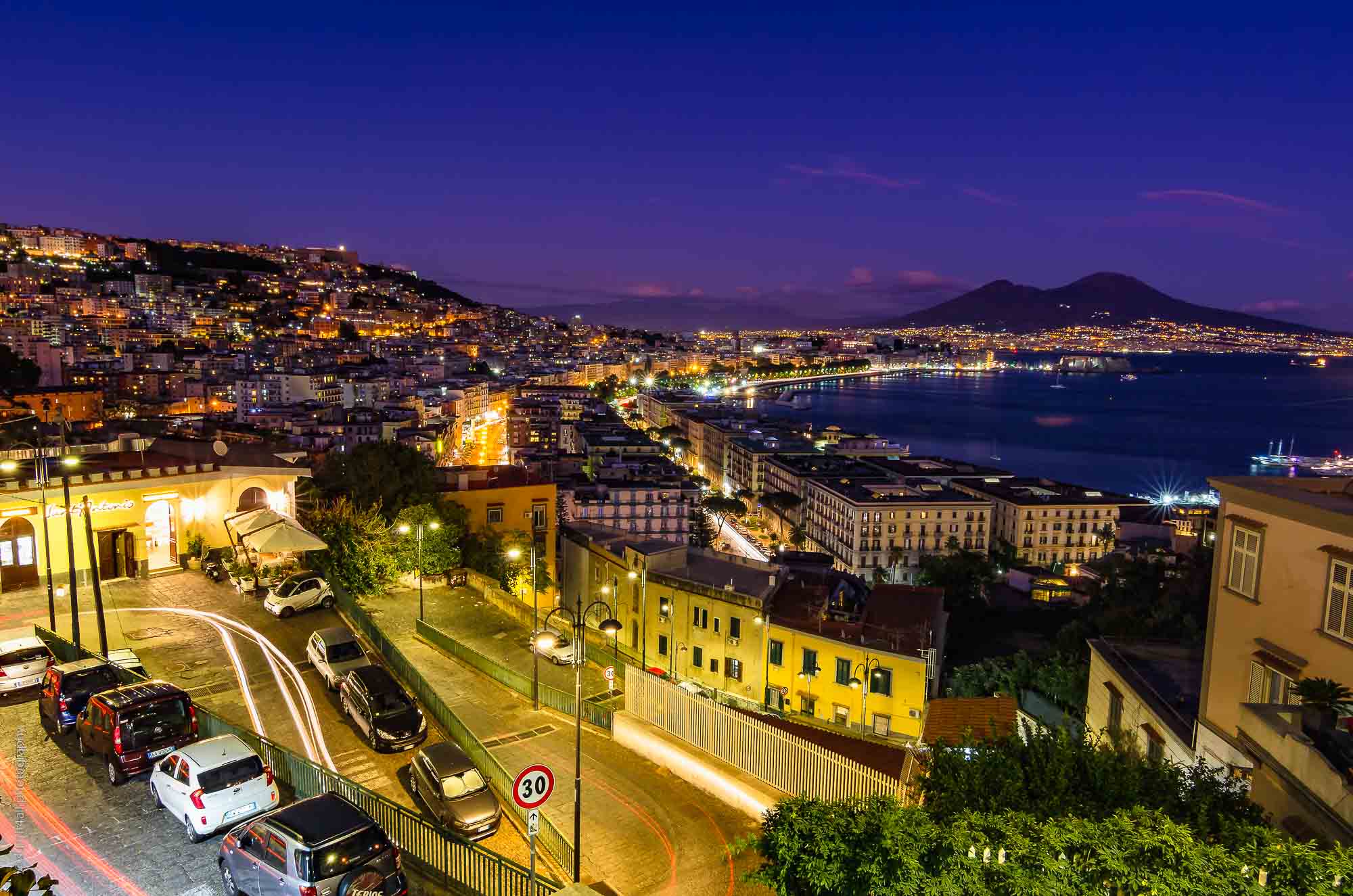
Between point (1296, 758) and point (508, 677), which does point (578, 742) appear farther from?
point (1296, 758)

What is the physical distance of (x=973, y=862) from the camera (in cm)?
506

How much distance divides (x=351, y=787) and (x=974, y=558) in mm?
45775

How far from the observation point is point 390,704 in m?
10.2

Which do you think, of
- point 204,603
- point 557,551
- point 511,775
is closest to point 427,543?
point 204,603

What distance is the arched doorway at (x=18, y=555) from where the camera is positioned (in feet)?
49.4

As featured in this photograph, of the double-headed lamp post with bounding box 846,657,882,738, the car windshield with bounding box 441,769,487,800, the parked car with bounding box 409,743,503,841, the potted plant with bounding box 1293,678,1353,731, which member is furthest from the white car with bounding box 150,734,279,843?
the double-headed lamp post with bounding box 846,657,882,738

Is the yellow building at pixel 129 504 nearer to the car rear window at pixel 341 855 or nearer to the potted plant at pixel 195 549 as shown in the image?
the potted plant at pixel 195 549

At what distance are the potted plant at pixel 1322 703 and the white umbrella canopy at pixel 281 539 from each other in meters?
14.7

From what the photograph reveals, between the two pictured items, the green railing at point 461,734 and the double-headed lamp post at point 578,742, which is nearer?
the double-headed lamp post at point 578,742

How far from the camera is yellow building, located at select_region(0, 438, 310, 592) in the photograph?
15.2 metres

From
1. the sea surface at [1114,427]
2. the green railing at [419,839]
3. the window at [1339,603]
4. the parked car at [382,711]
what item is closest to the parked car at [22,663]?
the green railing at [419,839]

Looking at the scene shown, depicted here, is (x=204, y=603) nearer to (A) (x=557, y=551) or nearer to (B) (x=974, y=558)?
(A) (x=557, y=551)

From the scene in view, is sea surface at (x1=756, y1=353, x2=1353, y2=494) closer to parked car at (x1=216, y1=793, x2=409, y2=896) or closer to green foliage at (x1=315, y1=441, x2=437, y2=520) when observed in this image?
green foliage at (x1=315, y1=441, x2=437, y2=520)

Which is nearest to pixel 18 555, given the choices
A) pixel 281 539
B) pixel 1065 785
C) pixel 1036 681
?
pixel 281 539
